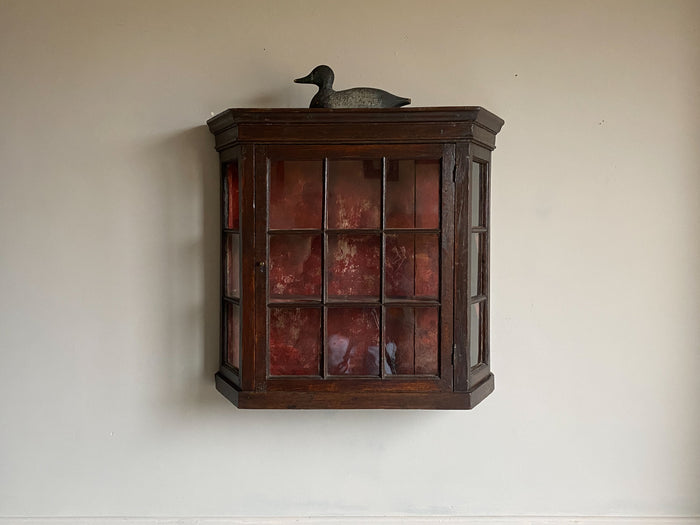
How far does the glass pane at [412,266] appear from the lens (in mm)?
2287

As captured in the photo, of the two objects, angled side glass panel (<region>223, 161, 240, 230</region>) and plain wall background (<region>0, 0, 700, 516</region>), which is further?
plain wall background (<region>0, 0, 700, 516</region>)

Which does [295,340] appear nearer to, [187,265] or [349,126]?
[187,265]

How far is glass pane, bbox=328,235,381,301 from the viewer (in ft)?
7.54

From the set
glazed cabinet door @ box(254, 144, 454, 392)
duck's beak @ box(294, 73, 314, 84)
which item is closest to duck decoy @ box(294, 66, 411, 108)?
duck's beak @ box(294, 73, 314, 84)

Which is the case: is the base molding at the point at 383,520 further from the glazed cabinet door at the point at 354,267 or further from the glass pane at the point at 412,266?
the glass pane at the point at 412,266

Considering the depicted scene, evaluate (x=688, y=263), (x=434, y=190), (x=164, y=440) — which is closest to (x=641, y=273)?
(x=688, y=263)

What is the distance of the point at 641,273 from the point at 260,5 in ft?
5.38

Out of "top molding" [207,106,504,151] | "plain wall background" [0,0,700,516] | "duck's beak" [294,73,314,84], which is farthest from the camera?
"plain wall background" [0,0,700,516]

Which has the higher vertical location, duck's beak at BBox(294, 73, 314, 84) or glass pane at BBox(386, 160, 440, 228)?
duck's beak at BBox(294, 73, 314, 84)

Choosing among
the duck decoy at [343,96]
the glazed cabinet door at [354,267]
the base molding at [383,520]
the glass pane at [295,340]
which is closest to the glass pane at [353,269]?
the glazed cabinet door at [354,267]

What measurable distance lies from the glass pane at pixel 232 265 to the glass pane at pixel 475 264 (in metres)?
0.76

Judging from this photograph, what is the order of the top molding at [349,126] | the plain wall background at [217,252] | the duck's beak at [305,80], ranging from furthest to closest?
the plain wall background at [217,252]
the duck's beak at [305,80]
the top molding at [349,126]

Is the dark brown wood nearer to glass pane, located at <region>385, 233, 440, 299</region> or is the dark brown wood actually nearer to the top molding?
glass pane, located at <region>385, 233, 440, 299</region>

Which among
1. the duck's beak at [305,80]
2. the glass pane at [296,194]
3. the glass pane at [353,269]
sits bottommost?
the glass pane at [353,269]
